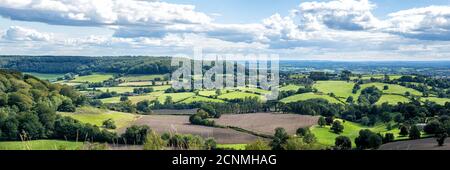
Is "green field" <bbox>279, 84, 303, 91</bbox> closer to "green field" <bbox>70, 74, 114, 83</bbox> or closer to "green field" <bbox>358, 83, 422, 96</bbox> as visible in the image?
"green field" <bbox>358, 83, 422, 96</bbox>

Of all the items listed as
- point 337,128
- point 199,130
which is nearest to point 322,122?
point 337,128

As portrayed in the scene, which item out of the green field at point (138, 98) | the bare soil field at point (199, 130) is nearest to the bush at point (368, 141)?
the bare soil field at point (199, 130)

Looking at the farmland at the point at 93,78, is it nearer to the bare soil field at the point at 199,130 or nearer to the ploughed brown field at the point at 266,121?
the bare soil field at the point at 199,130

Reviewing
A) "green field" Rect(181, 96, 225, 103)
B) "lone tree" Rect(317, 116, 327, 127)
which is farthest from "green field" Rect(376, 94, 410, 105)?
"green field" Rect(181, 96, 225, 103)

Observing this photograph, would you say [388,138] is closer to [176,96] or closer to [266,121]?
[266,121]
